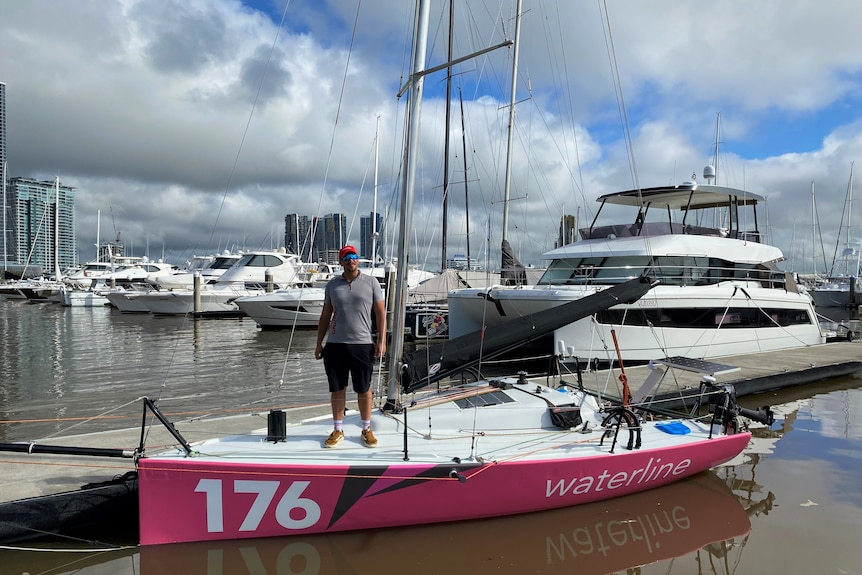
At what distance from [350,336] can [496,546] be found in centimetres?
214

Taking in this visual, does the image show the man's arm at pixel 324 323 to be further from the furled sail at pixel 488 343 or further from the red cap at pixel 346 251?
the furled sail at pixel 488 343

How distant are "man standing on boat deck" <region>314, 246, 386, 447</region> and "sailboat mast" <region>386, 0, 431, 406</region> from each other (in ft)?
1.25

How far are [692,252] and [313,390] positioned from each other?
9535 mm

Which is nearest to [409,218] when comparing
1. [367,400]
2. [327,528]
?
[367,400]

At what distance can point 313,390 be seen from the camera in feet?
37.6

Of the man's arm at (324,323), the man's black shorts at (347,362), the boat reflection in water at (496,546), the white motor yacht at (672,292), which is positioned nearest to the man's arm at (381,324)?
the man's black shorts at (347,362)

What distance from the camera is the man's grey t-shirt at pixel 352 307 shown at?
4.69 metres

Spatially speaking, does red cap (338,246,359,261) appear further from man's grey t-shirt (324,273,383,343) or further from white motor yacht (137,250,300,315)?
white motor yacht (137,250,300,315)

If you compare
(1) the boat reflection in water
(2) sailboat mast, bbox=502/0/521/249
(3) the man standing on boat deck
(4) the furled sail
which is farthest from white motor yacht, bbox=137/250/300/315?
(1) the boat reflection in water

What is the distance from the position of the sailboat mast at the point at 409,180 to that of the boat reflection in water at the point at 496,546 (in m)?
1.50

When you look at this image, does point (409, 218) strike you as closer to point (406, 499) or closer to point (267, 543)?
point (406, 499)

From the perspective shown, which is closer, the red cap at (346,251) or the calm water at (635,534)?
the calm water at (635,534)

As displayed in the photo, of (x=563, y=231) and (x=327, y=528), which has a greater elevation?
(x=563, y=231)

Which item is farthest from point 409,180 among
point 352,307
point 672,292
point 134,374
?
point 134,374
